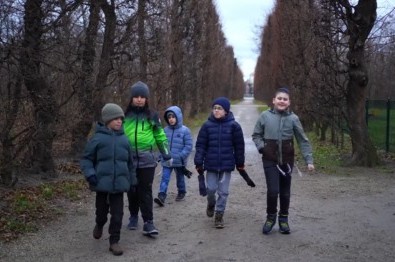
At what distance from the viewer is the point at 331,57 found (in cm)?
1435

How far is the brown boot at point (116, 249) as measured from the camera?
5977 mm

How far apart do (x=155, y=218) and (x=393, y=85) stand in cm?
3515

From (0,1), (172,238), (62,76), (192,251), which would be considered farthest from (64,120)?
(192,251)

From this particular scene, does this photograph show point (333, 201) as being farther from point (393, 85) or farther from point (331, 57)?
point (393, 85)

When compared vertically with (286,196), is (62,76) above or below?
above

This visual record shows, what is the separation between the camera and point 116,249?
19.7ft

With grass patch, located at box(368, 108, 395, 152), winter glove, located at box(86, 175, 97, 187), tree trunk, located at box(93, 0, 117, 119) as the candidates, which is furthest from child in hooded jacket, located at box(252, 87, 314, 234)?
grass patch, located at box(368, 108, 395, 152)

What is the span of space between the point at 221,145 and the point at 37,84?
389 cm

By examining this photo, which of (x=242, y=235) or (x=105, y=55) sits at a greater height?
(x=105, y=55)

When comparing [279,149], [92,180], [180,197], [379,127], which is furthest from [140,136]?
[379,127]

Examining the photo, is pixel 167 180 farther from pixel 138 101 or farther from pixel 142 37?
pixel 142 37

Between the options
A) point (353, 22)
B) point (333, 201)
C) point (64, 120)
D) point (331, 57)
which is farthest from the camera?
point (331, 57)

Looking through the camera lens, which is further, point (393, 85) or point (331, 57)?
point (393, 85)

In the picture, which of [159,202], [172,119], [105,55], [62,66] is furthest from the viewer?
[105,55]
